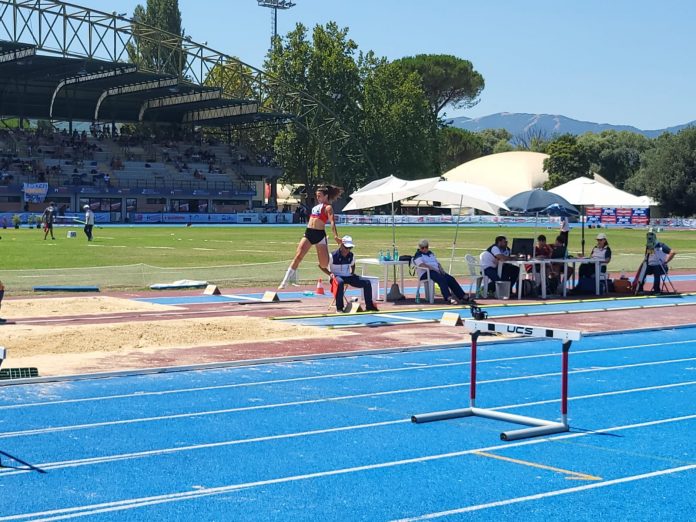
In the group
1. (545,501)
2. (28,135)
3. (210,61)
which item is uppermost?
(210,61)

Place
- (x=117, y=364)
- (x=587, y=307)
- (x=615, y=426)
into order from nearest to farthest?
(x=615, y=426)
(x=117, y=364)
(x=587, y=307)

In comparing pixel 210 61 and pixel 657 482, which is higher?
pixel 210 61

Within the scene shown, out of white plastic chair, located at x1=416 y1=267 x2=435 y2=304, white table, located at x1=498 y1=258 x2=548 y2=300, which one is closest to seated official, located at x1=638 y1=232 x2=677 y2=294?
white table, located at x1=498 y1=258 x2=548 y2=300

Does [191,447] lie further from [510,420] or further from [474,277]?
[474,277]

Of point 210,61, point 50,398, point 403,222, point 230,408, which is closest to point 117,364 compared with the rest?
point 50,398

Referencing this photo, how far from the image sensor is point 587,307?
19531 mm

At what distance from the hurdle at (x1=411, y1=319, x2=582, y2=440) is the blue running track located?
115mm

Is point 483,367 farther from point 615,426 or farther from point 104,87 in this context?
point 104,87

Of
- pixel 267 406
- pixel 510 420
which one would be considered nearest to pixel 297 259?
pixel 267 406

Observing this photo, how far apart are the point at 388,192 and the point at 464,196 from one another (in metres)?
1.59

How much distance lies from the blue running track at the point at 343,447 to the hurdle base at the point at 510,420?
0.33 feet

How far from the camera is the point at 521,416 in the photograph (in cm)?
927

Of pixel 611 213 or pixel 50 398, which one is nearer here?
pixel 50 398

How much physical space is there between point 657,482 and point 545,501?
3.07 feet
